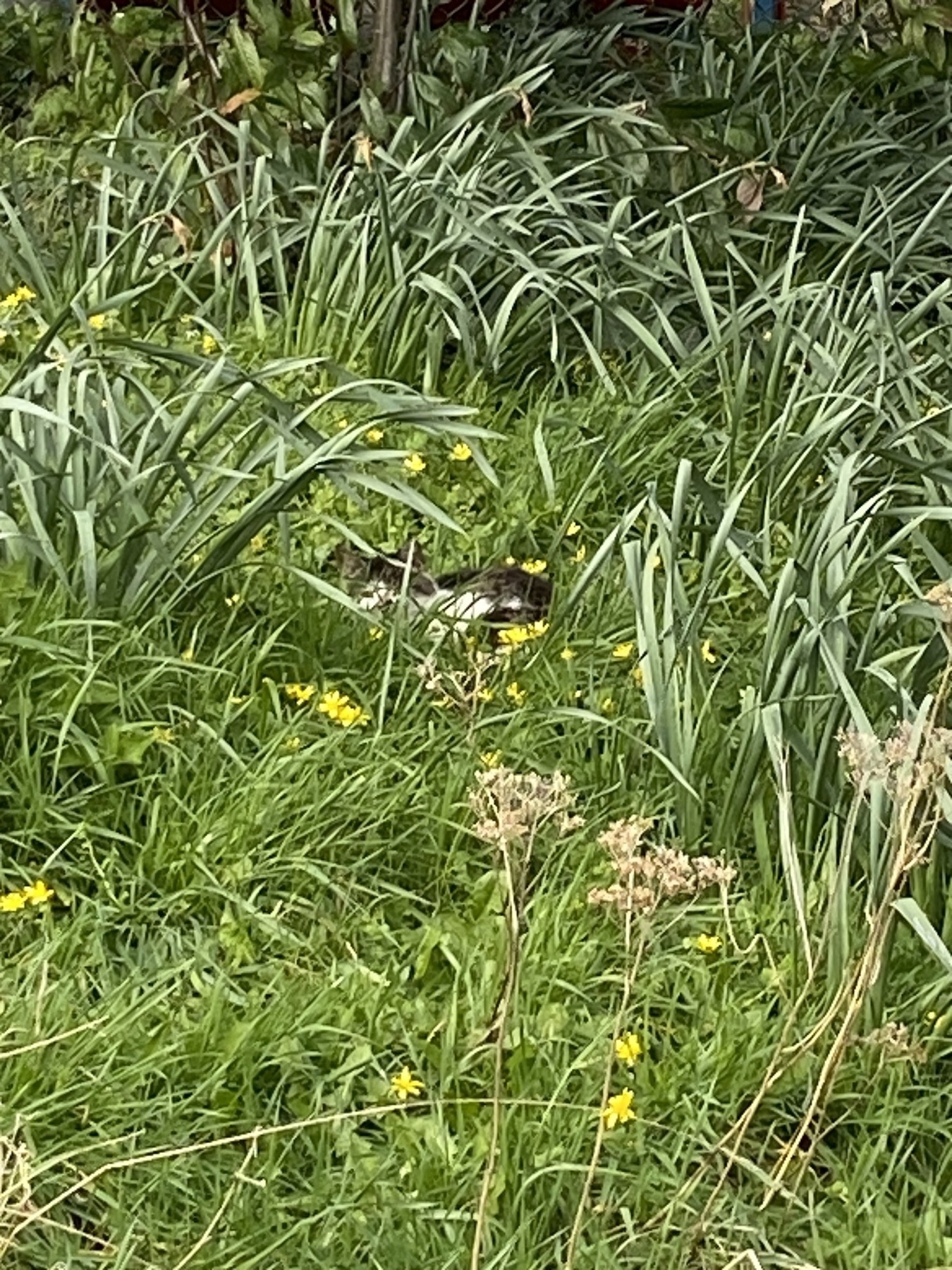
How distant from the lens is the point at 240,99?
4.19 metres

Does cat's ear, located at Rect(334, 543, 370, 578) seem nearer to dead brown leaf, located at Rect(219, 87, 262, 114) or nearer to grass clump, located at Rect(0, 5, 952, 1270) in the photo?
grass clump, located at Rect(0, 5, 952, 1270)

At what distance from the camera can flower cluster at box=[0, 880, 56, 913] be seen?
2104 mm

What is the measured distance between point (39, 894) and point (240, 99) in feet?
8.60

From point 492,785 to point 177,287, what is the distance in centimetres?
269

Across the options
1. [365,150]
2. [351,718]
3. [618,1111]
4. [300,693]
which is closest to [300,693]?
[300,693]

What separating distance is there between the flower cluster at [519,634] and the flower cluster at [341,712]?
0.29m

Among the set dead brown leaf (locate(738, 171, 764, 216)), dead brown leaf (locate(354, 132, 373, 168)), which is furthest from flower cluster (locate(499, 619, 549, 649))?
dead brown leaf (locate(738, 171, 764, 216))

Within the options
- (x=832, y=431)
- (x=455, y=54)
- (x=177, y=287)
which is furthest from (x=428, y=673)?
(x=455, y=54)

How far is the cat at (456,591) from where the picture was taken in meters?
2.83

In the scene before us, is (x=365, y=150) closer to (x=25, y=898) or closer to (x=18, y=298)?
(x=18, y=298)

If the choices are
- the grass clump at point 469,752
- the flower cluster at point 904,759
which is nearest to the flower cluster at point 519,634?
the grass clump at point 469,752

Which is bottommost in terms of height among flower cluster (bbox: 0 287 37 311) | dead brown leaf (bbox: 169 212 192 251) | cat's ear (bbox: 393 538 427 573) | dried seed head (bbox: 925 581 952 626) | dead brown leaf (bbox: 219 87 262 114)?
cat's ear (bbox: 393 538 427 573)

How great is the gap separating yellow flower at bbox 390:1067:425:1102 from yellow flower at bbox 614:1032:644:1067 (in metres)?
0.23

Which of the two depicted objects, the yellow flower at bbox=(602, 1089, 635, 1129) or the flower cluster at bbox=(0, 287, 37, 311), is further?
the flower cluster at bbox=(0, 287, 37, 311)
